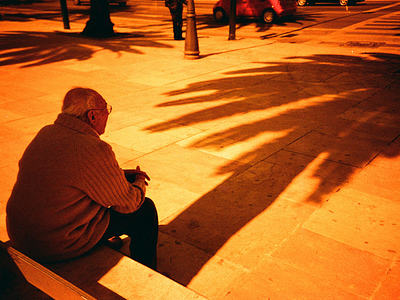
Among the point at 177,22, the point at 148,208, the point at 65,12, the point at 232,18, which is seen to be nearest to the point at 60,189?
the point at 148,208

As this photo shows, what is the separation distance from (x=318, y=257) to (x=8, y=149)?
4.23 metres

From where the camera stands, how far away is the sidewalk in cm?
315

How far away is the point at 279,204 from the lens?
402 centimetres

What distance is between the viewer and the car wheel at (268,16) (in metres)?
18.9

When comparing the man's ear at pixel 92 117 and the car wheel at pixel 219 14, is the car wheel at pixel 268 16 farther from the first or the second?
the man's ear at pixel 92 117

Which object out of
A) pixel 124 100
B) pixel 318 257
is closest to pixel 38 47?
pixel 124 100

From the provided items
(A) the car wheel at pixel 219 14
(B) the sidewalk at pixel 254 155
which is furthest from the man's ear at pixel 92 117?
(A) the car wheel at pixel 219 14

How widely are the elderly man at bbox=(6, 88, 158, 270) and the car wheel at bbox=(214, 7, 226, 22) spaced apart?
18.7 metres

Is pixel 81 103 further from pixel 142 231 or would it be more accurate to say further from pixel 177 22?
A: pixel 177 22

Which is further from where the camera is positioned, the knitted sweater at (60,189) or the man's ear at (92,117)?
the man's ear at (92,117)

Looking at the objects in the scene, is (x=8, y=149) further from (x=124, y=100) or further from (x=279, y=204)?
(x=279, y=204)

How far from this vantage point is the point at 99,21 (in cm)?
1488

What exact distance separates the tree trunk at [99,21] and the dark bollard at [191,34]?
213 inches

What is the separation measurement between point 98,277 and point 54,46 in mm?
12081
